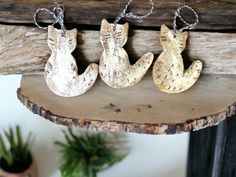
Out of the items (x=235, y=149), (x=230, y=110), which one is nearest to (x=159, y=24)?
(x=230, y=110)

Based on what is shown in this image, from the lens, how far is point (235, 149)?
0.81 m

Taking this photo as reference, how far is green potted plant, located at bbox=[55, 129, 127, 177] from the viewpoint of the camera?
0.96m

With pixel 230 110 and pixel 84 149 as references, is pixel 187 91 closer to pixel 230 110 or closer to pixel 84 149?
pixel 230 110

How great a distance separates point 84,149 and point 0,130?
0.57 ft

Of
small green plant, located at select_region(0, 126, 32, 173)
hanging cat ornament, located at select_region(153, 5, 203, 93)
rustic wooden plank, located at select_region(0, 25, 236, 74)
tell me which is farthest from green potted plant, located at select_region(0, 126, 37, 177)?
hanging cat ornament, located at select_region(153, 5, 203, 93)

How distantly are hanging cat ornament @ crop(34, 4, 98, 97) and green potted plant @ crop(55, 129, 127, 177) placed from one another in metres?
0.37

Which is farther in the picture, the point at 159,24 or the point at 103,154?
the point at 103,154

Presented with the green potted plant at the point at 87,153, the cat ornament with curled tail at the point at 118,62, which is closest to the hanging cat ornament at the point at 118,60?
the cat ornament with curled tail at the point at 118,62

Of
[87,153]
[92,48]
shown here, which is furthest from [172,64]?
[87,153]

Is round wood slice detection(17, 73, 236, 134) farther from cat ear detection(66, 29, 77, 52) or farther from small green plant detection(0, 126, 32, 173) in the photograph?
small green plant detection(0, 126, 32, 173)

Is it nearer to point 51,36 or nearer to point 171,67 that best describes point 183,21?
point 171,67

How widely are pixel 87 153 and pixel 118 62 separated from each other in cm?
41

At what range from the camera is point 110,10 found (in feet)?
1.99

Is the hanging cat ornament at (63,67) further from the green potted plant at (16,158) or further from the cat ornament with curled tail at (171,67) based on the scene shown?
the green potted plant at (16,158)
